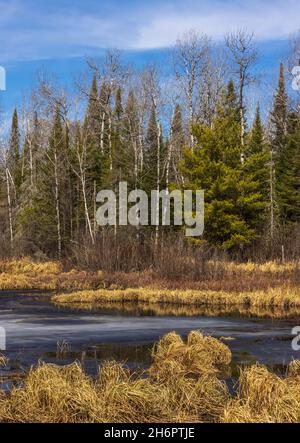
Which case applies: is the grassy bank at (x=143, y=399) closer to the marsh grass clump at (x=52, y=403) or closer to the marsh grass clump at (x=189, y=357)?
the marsh grass clump at (x=52, y=403)

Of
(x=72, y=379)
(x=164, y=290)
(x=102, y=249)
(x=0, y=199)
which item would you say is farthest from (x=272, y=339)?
(x=0, y=199)

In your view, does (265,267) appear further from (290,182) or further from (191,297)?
(290,182)

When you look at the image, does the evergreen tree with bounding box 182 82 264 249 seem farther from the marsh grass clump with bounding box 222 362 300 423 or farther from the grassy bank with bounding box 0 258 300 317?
the marsh grass clump with bounding box 222 362 300 423

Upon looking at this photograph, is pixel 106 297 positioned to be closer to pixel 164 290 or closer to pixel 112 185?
pixel 164 290

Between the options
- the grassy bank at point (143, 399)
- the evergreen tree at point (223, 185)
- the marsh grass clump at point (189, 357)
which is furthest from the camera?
the evergreen tree at point (223, 185)

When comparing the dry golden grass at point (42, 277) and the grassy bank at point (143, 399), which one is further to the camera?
the dry golden grass at point (42, 277)

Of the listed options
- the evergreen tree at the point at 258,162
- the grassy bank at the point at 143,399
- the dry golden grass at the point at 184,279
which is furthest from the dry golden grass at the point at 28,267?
the grassy bank at the point at 143,399

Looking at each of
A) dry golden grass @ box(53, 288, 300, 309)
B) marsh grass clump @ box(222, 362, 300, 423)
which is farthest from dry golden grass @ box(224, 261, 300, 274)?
marsh grass clump @ box(222, 362, 300, 423)

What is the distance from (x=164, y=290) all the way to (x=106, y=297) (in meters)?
2.25

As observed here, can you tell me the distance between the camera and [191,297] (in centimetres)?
2348

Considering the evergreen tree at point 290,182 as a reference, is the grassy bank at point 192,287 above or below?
below

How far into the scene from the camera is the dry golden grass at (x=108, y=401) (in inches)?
325

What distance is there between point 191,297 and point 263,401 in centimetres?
1482

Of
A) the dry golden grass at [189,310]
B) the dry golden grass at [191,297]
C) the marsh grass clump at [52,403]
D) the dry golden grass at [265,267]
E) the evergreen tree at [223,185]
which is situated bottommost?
the dry golden grass at [189,310]
